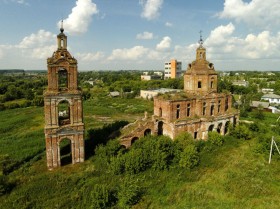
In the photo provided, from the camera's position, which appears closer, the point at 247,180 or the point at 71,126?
the point at 247,180

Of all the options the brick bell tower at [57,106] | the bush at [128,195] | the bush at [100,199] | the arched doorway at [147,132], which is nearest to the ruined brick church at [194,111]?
the arched doorway at [147,132]

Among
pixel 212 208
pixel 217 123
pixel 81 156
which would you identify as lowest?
pixel 212 208

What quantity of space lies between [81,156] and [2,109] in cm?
5221

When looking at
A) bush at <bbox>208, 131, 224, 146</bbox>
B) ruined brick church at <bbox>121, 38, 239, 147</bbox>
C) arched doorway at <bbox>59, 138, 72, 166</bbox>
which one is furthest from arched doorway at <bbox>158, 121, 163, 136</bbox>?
arched doorway at <bbox>59, 138, 72, 166</bbox>

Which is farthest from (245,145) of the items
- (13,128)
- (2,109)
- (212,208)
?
(2,109)

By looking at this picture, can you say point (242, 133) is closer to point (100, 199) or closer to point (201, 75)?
point (201, 75)

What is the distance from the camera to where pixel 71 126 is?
22688mm

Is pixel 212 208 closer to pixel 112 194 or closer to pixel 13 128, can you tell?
pixel 112 194

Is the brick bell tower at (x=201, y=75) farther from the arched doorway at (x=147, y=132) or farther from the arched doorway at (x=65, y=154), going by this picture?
the arched doorway at (x=65, y=154)

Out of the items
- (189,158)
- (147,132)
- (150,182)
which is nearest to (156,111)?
(147,132)

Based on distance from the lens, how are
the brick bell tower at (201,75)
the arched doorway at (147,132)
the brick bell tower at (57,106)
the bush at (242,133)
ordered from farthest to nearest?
the brick bell tower at (201,75)
the bush at (242,133)
the arched doorway at (147,132)
the brick bell tower at (57,106)

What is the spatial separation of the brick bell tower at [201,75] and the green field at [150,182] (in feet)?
24.8

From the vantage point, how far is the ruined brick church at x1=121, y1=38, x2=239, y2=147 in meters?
27.7

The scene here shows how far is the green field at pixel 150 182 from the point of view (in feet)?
56.1
